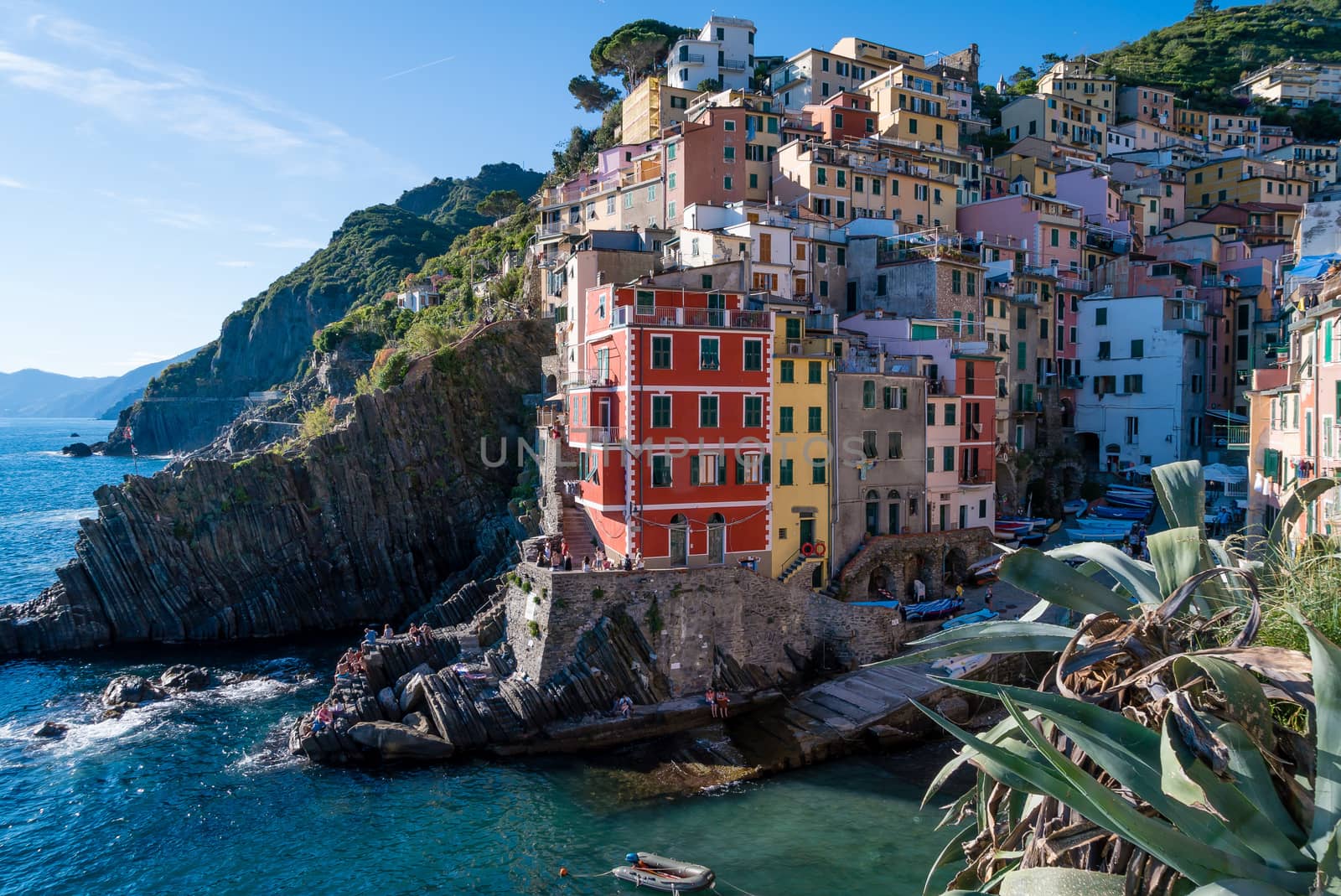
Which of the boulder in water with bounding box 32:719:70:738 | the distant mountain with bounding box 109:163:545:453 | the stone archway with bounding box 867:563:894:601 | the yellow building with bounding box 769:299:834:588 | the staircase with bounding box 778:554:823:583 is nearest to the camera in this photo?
the boulder in water with bounding box 32:719:70:738

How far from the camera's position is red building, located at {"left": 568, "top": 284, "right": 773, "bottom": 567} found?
120 feet

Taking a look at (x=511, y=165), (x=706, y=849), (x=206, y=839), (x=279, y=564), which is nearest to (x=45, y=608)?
(x=279, y=564)

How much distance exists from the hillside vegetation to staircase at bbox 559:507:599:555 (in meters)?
101

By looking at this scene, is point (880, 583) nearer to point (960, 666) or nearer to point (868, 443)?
point (868, 443)

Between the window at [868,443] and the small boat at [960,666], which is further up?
the window at [868,443]

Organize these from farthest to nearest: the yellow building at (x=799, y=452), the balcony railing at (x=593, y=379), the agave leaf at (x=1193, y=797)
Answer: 1. the yellow building at (x=799, y=452)
2. the balcony railing at (x=593, y=379)
3. the agave leaf at (x=1193, y=797)

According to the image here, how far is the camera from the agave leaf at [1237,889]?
6148 millimetres

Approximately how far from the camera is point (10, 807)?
29.3 meters

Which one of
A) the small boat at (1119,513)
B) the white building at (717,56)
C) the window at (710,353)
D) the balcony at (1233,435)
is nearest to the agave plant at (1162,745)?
the window at (710,353)

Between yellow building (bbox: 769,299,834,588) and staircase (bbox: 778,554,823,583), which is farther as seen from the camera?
staircase (bbox: 778,554,823,583)

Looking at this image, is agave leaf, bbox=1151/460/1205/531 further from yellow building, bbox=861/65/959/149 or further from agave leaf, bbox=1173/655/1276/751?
yellow building, bbox=861/65/959/149

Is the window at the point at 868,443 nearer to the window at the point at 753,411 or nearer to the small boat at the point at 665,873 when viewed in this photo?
the window at the point at 753,411

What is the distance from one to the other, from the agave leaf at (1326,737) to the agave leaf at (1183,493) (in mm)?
3485

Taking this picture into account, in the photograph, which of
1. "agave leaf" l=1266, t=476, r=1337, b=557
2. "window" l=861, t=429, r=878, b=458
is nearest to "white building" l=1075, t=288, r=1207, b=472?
"window" l=861, t=429, r=878, b=458
